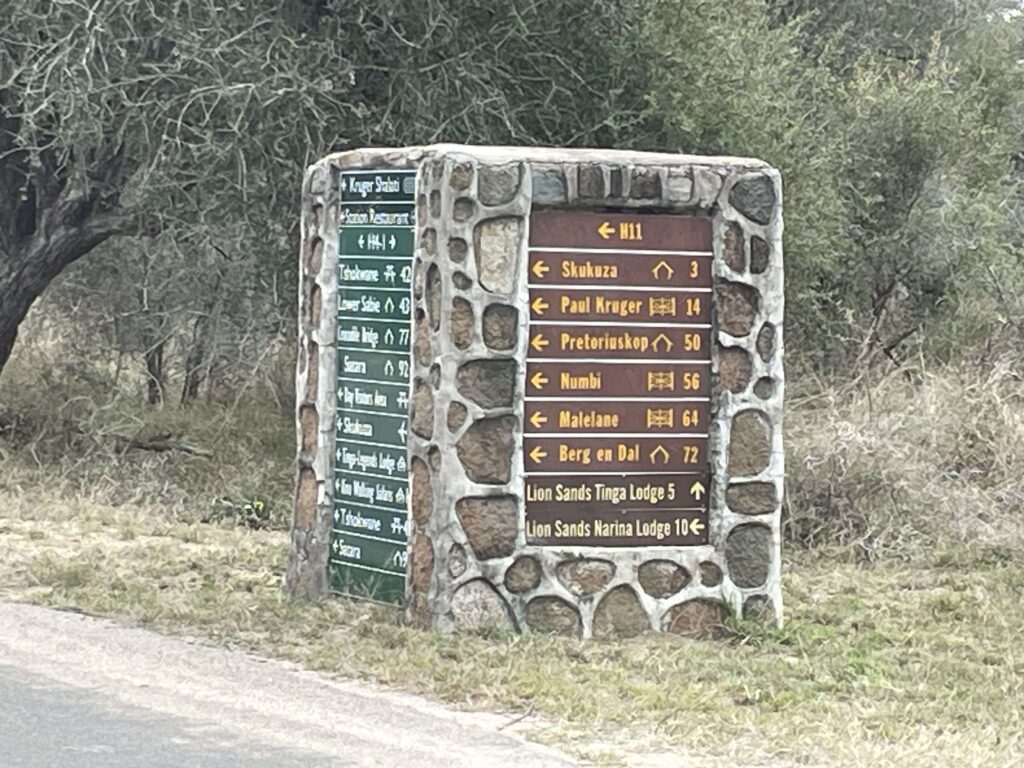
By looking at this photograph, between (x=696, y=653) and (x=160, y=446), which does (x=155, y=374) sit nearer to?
(x=160, y=446)

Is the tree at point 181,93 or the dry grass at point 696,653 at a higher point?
the tree at point 181,93

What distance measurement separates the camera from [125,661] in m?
7.82

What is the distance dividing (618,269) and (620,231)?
18 cm

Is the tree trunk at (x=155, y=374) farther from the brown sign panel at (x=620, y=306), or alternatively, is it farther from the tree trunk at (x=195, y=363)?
the brown sign panel at (x=620, y=306)

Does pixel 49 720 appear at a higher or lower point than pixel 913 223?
lower

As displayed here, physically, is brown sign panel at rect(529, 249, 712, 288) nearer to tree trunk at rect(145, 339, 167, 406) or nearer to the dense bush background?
the dense bush background

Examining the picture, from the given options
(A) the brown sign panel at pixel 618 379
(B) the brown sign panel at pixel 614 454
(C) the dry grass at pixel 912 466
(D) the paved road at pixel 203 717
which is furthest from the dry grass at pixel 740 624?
(A) the brown sign panel at pixel 618 379

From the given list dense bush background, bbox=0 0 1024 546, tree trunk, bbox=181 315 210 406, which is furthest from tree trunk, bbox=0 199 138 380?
tree trunk, bbox=181 315 210 406

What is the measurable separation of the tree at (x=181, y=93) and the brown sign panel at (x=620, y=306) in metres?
4.26

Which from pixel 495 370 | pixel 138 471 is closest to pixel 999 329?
pixel 138 471

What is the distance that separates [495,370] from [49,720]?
268 cm

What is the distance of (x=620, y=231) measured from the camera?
8.64m

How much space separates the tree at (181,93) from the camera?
12422 millimetres

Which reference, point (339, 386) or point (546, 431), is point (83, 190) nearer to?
point (339, 386)
